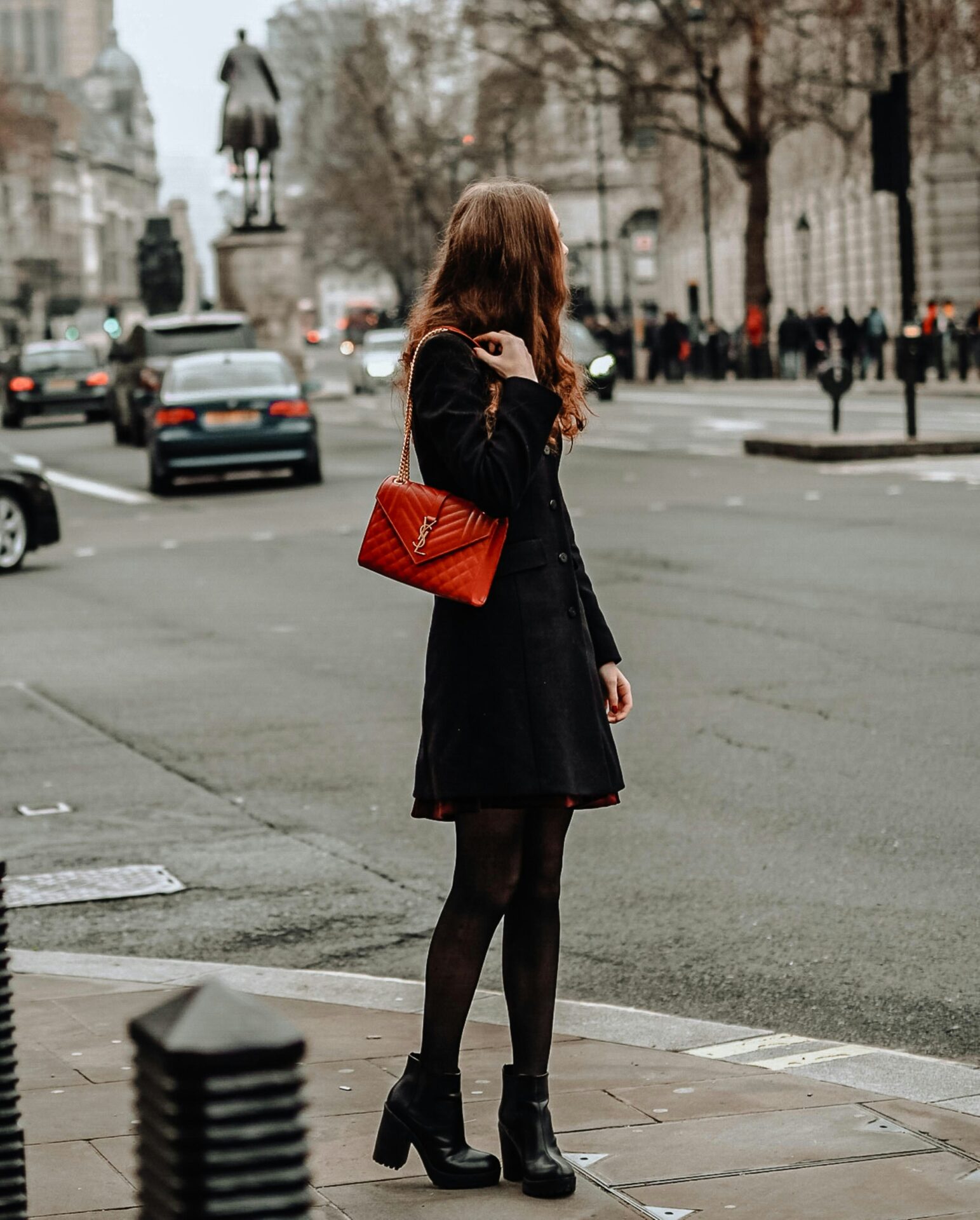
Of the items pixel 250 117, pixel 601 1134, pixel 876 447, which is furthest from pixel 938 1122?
pixel 250 117

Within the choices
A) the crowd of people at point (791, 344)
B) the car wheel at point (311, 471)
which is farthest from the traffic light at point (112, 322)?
the car wheel at point (311, 471)

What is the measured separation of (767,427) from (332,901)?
25.0 meters

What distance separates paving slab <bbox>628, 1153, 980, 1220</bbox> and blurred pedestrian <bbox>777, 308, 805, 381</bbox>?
45.3 metres

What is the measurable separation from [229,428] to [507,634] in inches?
791

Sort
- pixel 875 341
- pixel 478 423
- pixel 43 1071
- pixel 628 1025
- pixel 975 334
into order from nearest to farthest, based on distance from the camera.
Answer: pixel 478 423, pixel 43 1071, pixel 628 1025, pixel 975 334, pixel 875 341

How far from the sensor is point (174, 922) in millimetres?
6367

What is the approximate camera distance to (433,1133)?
3918 mm

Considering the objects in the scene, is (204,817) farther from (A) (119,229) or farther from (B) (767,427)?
(A) (119,229)

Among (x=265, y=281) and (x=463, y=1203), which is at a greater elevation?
(x=265, y=281)

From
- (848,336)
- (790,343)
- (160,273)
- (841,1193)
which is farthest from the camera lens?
(160,273)

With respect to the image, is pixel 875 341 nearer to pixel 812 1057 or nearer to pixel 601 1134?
pixel 812 1057

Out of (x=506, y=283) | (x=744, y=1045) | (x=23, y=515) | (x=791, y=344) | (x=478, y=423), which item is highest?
(x=506, y=283)

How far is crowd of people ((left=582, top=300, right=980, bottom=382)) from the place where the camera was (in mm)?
43000

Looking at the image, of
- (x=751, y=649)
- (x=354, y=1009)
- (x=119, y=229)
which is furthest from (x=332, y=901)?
(x=119, y=229)
